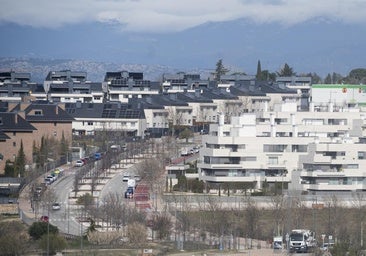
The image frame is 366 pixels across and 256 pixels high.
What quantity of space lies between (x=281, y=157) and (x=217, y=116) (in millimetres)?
18675

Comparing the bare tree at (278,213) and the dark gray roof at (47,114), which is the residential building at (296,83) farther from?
the bare tree at (278,213)

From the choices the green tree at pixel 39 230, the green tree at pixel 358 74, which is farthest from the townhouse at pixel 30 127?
the green tree at pixel 358 74

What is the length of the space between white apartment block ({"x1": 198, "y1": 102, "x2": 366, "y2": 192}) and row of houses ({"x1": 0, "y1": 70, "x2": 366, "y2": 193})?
3cm

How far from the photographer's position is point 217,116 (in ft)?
177

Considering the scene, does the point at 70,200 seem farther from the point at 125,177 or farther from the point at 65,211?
the point at 125,177

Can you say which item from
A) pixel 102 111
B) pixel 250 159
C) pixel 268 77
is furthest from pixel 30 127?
pixel 268 77

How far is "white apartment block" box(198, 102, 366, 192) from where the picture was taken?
3412 cm

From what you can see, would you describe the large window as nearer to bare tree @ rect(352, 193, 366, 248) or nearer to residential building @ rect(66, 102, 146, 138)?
bare tree @ rect(352, 193, 366, 248)

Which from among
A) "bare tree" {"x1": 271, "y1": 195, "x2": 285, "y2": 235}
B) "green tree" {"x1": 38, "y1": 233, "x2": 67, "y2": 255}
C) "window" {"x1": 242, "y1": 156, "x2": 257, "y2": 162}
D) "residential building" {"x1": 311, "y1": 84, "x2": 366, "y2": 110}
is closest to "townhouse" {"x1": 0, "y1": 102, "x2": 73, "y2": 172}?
"window" {"x1": 242, "y1": 156, "x2": 257, "y2": 162}

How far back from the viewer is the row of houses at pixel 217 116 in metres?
34.9

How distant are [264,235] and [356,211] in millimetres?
3836

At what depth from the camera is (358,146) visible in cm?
3462

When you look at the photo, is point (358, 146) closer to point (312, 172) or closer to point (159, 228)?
point (312, 172)

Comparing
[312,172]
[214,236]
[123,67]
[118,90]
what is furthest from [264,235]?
[123,67]
